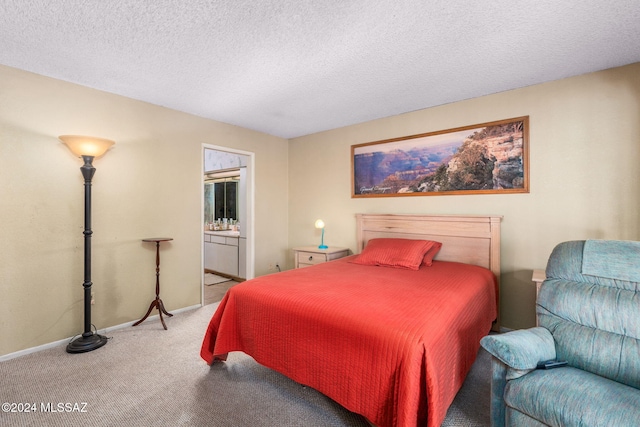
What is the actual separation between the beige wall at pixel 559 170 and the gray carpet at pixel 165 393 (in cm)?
117

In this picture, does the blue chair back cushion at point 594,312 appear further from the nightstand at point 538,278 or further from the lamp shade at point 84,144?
the lamp shade at point 84,144

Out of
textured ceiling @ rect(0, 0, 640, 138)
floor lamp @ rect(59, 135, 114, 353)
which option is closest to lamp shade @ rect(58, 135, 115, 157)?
floor lamp @ rect(59, 135, 114, 353)

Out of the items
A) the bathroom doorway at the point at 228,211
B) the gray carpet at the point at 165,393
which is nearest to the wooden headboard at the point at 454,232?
the gray carpet at the point at 165,393

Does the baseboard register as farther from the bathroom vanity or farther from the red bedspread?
the bathroom vanity

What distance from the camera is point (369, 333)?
1.49 meters

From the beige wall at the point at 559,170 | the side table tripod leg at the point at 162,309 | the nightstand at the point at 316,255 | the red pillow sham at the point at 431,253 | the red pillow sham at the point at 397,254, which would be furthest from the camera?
the nightstand at the point at 316,255

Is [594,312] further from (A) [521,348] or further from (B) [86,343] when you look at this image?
(B) [86,343]

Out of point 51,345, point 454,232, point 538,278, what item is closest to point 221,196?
point 51,345

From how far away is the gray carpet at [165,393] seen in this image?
1735 millimetres

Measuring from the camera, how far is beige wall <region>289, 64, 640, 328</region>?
2428 millimetres

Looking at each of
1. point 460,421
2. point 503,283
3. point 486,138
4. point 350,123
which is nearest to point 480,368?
point 460,421

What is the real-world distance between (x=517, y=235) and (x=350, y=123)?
8.07 feet

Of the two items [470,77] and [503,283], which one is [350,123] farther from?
[503,283]

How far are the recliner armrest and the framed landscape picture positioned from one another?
178cm
